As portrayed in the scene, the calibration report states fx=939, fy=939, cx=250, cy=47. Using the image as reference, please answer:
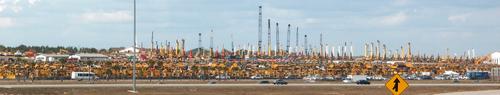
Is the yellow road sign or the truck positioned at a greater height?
the yellow road sign

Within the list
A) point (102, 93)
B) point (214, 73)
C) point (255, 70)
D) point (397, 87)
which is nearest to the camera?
point (397, 87)

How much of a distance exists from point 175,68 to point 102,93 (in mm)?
86191

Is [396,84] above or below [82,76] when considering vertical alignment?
above

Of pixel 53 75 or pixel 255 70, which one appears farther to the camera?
pixel 255 70

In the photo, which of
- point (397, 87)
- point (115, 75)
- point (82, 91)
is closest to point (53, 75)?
point (115, 75)

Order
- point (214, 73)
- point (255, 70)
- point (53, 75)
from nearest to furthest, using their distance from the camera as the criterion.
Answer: point (53, 75), point (214, 73), point (255, 70)

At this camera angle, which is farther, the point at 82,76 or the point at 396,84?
the point at 82,76

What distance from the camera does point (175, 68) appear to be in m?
165

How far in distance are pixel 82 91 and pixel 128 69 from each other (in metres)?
72.3

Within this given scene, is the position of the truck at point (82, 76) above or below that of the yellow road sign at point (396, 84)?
below

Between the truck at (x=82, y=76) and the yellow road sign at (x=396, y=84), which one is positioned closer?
the yellow road sign at (x=396, y=84)

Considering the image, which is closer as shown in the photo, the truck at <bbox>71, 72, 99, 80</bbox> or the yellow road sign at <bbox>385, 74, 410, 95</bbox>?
the yellow road sign at <bbox>385, 74, 410, 95</bbox>

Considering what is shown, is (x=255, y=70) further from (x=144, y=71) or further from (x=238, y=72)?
A: (x=144, y=71)

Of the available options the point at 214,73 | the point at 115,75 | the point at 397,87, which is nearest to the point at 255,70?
the point at 214,73
